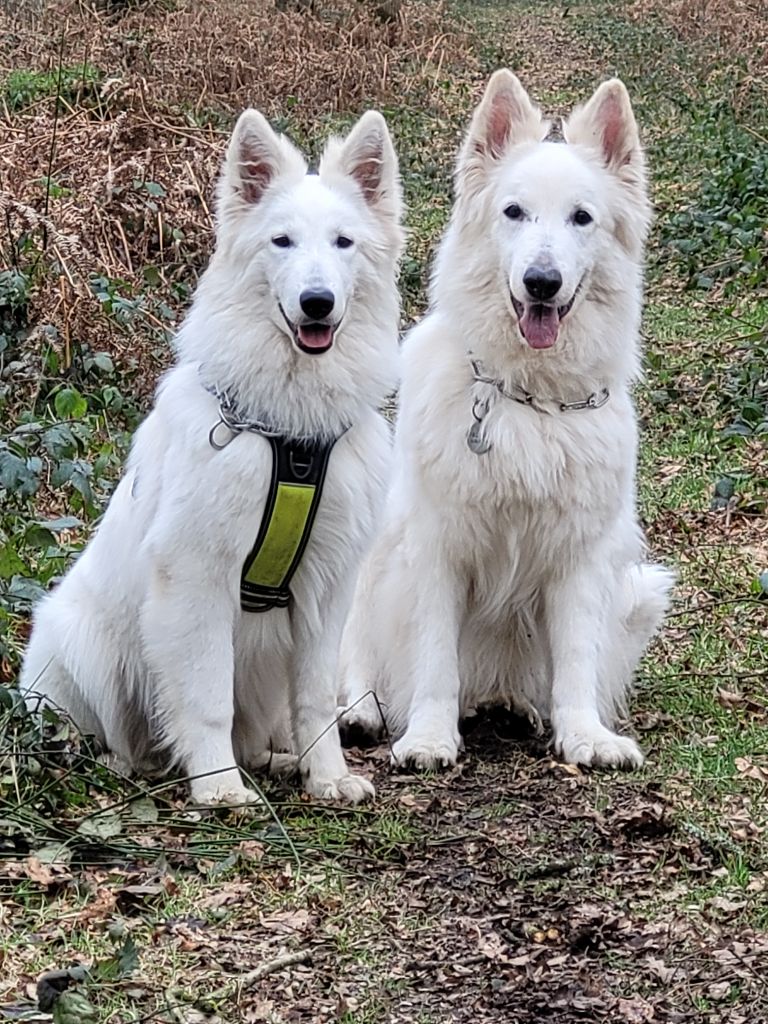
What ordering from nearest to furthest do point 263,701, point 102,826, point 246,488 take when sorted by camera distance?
point 102,826 → point 246,488 → point 263,701

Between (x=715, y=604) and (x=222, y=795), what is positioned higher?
(x=715, y=604)

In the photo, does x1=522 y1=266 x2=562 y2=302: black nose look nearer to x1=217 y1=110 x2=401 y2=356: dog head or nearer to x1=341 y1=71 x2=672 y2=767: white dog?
x1=341 y1=71 x2=672 y2=767: white dog

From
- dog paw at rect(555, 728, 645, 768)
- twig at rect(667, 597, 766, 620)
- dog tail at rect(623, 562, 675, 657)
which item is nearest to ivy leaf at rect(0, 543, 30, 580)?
dog paw at rect(555, 728, 645, 768)

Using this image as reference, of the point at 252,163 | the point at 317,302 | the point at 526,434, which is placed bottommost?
the point at 526,434

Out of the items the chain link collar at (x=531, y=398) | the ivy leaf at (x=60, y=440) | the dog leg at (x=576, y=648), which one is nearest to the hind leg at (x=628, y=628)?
the dog leg at (x=576, y=648)

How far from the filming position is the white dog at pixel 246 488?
3768mm

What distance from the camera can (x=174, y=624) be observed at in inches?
149

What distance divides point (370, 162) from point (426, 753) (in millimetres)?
1885

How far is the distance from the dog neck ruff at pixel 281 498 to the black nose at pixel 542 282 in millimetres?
884

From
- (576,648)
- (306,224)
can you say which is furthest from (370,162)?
(576,648)

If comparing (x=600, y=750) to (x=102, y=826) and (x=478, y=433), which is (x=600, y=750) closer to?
(x=478, y=433)

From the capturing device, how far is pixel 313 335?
12.4 feet

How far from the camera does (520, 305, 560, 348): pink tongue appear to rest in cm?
430

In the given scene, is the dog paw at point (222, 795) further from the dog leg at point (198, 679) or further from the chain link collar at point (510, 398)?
the chain link collar at point (510, 398)
